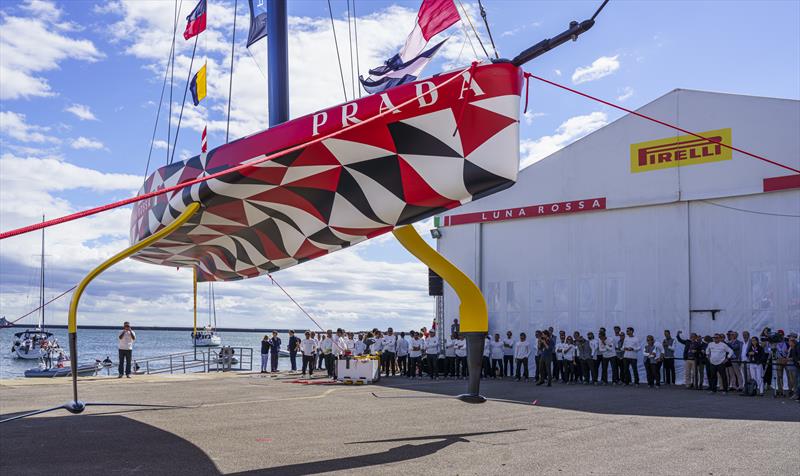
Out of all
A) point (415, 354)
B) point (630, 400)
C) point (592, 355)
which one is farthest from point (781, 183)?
point (415, 354)

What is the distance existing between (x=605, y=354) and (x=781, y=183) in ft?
18.4

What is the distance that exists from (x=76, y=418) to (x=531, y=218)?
13799 millimetres

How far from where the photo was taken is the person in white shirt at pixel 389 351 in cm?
1980

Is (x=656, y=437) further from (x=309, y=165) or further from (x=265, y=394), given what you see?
(x=265, y=394)

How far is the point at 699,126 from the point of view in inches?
665

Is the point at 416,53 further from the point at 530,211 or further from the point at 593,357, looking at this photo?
the point at 530,211

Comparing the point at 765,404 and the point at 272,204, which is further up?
the point at 272,204

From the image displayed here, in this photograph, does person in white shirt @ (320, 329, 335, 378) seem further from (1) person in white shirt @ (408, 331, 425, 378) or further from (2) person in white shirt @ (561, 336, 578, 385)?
(2) person in white shirt @ (561, 336, 578, 385)

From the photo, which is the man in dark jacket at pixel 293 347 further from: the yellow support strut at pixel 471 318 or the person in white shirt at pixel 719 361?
the yellow support strut at pixel 471 318

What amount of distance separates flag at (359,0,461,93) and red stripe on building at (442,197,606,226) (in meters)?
11.1

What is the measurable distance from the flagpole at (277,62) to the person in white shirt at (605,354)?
10.4 meters

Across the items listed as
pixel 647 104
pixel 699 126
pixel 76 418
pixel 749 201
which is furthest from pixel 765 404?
pixel 76 418

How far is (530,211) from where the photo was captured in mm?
19828

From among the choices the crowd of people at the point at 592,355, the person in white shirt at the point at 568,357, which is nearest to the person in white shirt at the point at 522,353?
the crowd of people at the point at 592,355
